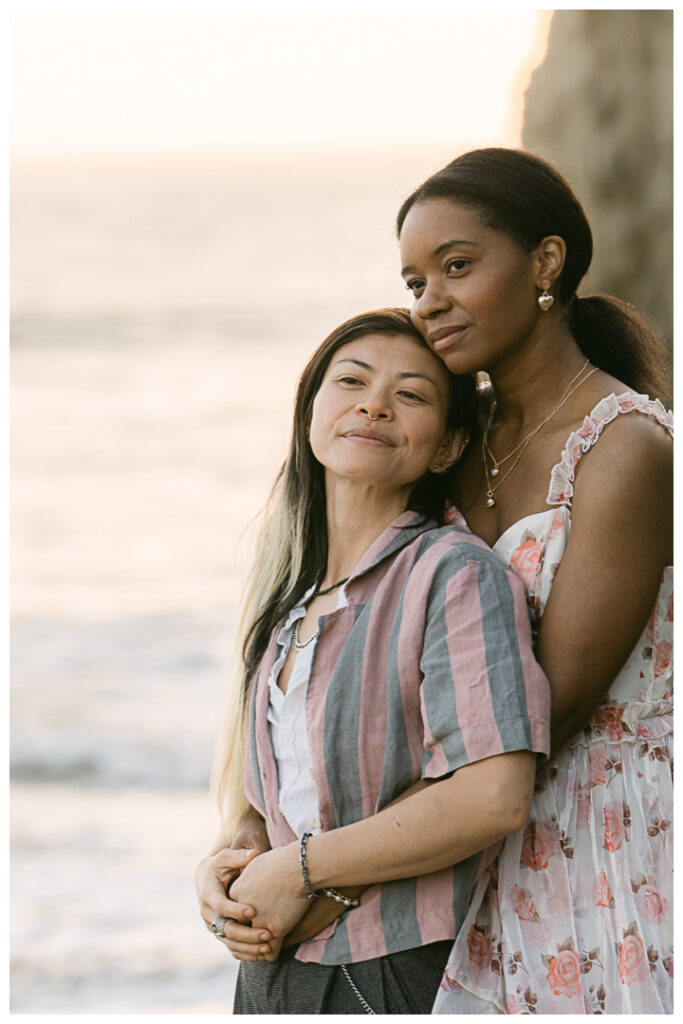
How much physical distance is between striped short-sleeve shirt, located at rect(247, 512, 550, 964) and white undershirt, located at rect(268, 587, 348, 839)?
30 mm

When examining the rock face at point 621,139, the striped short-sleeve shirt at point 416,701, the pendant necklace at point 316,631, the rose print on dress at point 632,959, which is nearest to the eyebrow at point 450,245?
the striped short-sleeve shirt at point 416,701

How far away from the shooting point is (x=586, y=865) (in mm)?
2232

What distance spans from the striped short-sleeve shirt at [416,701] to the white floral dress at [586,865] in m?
0.13

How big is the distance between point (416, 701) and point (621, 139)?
507 centimetres

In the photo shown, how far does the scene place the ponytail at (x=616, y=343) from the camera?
2508 millimetres

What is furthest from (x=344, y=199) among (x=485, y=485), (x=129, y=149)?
(x=485, y=485)

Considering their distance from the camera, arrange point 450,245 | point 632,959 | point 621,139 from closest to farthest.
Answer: point 632,959
point 450,245
point 621,139

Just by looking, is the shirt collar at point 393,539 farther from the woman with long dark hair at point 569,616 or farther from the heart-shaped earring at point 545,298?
the heart-shaped earring at point 545,298

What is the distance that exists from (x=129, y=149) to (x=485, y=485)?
21430 millimetres

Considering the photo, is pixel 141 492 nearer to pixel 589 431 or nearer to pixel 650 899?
pixel 589 431

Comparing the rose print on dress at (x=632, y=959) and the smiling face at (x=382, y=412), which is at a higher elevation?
the smiling face at (x=382, y=412)

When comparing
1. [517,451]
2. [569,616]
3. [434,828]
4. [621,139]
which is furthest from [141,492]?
[434,828]

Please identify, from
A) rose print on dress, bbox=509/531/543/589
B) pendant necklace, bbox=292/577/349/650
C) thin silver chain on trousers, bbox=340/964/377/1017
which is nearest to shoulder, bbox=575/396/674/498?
rose print on dress, bbox=509/531/543/589

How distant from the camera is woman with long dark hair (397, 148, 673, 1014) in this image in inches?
85.7
